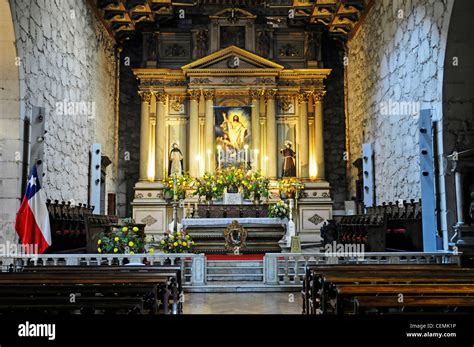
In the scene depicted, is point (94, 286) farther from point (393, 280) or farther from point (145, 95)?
point (145, 95)

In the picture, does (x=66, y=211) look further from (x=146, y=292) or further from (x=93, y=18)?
(x=146, y=292)

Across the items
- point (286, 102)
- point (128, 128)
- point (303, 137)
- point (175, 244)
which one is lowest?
point (175, 244)

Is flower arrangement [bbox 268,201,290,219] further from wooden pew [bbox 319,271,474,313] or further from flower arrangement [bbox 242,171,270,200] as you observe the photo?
wooden pew [bbox 319,271,474,313]

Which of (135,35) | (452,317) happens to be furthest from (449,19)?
(135,35)

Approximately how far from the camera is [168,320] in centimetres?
246

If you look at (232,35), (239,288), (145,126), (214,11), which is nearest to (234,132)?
(145,126)

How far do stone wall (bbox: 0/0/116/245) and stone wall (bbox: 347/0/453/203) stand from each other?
8.12 m

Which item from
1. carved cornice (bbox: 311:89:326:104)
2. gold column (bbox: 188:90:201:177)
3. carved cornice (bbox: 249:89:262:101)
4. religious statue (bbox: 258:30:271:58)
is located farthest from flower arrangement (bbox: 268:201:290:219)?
religious statue (bbox: 258:30:271:58)

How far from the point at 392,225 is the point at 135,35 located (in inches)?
477

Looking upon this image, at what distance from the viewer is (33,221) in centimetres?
868

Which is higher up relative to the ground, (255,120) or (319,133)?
(255,120)

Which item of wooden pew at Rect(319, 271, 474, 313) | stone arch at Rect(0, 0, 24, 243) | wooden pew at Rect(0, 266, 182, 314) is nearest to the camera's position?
wooden pew at Rect(0, 266, 182, 314)

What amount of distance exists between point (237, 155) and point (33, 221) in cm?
1000

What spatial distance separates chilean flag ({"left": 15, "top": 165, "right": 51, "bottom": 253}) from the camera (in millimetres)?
8586
